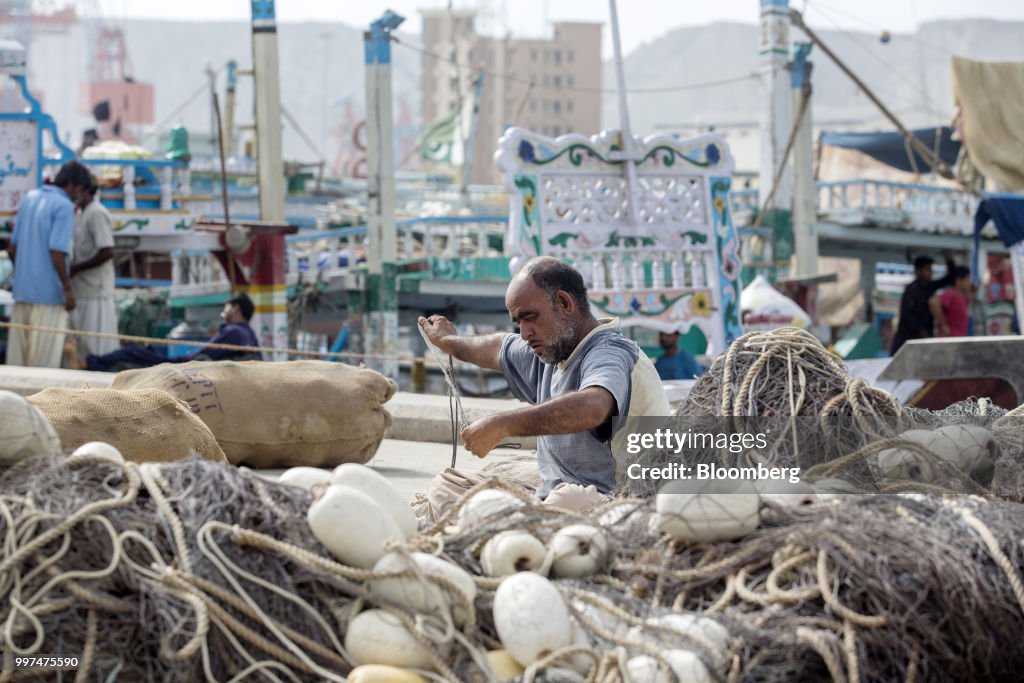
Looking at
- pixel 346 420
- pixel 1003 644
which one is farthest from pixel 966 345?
pixel 1003 644

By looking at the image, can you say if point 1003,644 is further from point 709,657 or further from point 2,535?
point 2,535

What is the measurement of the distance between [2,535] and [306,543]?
0.70m

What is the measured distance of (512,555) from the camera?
11.7ft

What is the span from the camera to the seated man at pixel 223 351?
10047mm

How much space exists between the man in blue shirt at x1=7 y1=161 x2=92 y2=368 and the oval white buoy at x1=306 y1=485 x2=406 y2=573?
22.7 feet

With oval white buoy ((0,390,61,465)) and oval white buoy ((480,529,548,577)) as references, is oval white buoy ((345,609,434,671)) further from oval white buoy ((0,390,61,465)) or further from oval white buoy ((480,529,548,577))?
oval white buoy ((0,390,61,465))

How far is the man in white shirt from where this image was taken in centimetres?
1013

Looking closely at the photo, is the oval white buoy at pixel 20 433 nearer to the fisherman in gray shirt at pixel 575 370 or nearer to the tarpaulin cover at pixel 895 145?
the fisherman in gray shirt at pixel 575 370

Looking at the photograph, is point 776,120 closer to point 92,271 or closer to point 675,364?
point 675,364

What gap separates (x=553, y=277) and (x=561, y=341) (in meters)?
0.23

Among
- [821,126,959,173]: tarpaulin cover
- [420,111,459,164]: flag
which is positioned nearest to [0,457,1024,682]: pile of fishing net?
[821,126,959,173]: tarpaulin cover

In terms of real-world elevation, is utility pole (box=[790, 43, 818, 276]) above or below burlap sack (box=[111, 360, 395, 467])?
above

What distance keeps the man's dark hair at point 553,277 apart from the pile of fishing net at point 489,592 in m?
1.29

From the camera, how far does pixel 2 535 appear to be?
333 centimetres
